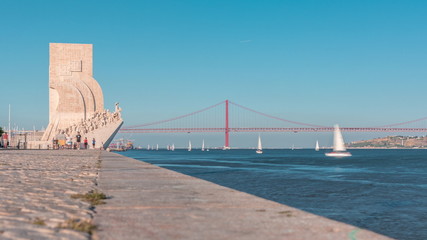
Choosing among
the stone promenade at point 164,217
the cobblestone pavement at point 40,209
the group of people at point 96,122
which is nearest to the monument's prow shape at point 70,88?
the group of people at point 96,122

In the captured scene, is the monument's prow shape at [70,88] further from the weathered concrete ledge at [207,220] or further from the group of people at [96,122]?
the weathered concrete ledge at [207,220]

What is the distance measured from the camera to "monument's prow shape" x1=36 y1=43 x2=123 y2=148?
53.1 metres

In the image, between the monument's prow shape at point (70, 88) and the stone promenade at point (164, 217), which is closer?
the stone promenade at point (164, 217)

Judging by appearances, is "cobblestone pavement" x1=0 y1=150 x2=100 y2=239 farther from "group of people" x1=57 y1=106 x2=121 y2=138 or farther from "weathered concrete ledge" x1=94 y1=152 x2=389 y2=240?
"group of people" x1=57 y1=106 x2=121 y2=138

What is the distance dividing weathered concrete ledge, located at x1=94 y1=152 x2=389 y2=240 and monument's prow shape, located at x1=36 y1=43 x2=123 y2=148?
4865 cm

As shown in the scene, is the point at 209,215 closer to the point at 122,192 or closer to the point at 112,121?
the point at 122,192

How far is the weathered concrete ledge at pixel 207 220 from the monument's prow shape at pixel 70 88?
48647 mm

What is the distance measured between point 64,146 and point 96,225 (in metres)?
35.7

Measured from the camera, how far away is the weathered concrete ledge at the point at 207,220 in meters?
2.66

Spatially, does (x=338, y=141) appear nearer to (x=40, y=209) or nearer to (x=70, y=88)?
(x=70, y=88)

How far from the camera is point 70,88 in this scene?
53.4m

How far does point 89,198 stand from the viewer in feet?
13.7

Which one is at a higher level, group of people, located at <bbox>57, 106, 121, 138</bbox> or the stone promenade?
group of people, located at <bbox>57, 106, 121, 138</bbox>

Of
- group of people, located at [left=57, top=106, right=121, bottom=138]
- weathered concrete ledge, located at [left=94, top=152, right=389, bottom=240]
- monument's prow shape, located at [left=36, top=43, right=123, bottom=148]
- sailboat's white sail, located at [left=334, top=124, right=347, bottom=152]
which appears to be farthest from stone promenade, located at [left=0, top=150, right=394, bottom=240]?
sailboat's white sail, located at [left=334, top=124, right=347, bottom=152]
